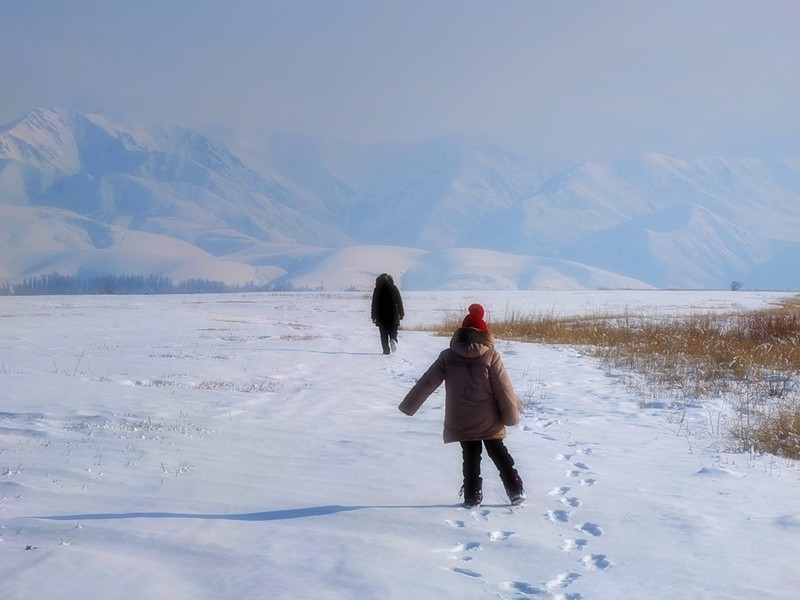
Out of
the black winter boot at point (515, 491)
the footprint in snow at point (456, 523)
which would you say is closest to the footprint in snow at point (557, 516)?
the black winter boot at point (515, 491)

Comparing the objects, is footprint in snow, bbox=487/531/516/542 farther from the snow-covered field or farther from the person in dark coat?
the person in dark coat

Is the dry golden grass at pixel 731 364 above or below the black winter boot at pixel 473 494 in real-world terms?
above

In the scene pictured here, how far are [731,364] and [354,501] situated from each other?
9714 mm

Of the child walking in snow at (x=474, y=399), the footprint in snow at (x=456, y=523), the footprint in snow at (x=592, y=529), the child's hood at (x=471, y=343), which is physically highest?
the child's hood at (x=471, y=343)

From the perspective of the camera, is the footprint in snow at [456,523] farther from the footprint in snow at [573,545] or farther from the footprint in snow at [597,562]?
the footprint in snow at [597,562]

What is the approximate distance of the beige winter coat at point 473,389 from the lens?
22.1 ft

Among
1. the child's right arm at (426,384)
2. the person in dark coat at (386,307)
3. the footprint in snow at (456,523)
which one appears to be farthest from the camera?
the person in dark coat at (386,307)

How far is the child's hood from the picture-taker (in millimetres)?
6750

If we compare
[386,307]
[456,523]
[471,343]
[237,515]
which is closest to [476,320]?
[471,343]

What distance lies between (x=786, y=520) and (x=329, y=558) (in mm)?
3967

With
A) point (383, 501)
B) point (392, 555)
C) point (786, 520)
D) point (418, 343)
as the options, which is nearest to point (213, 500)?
point (383, 501)

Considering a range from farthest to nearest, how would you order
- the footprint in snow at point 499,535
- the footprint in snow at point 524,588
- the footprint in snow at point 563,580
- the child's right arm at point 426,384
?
the child's right arm at point 426,384 → the footprint in snow at point 499,535 → the footprint in snow at point 563,580 → the footprint in snow at point 524,588

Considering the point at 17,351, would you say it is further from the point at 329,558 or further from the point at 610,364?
the point at 329,558

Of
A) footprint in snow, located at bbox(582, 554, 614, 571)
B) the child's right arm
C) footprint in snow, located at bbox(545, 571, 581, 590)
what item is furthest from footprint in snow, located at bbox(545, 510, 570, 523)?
the child's right arm
